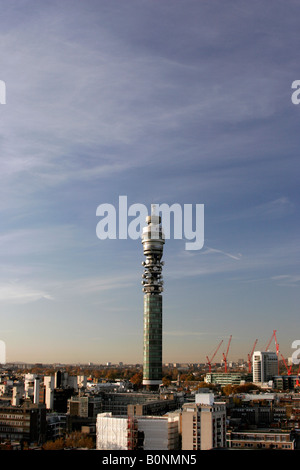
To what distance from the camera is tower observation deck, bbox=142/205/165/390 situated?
123250 mm

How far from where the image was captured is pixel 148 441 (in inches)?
2744

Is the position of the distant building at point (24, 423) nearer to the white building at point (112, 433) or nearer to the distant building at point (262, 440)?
the white building at point (112, 433)

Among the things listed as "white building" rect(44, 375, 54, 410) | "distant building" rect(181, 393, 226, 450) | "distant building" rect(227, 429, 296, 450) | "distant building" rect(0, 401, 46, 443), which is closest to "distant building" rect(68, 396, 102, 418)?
"distant building" rect(0, 401, 46, 443)

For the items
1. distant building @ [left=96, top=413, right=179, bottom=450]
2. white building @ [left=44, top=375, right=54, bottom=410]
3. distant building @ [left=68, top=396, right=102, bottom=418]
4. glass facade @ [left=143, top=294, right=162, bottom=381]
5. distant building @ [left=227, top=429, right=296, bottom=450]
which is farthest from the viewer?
glass facade @ [left=143, top=294, right=162, bottom=381]

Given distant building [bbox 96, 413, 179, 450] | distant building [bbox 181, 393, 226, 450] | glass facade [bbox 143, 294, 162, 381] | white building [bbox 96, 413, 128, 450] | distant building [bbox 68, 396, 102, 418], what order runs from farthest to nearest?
1. glass facade [bbox 143, 294, 162, 381]
2. distant building [bbox 68, 396, 102, 418]
3. white building [bbox 96, 413, 128, 450]
4. distant building [bbox 96, 413, 179, 450]
5. distant building [bbox 181, 393, 226, 450]

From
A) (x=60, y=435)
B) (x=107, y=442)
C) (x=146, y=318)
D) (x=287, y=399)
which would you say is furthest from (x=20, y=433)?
(x=287, y=399)

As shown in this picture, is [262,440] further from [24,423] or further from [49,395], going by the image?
[49,395]

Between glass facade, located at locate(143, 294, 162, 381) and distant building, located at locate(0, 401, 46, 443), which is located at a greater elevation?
glass facade, located at locate(143, 294, 162, 381)

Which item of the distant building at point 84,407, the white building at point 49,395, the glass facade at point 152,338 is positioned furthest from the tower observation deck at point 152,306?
the distant building at point 84,407

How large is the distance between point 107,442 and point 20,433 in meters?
24.4

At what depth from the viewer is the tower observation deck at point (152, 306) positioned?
123 metres

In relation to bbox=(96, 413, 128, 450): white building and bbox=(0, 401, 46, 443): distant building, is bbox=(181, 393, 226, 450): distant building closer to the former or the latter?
bbox=(96, 413, 128, 450): white building
